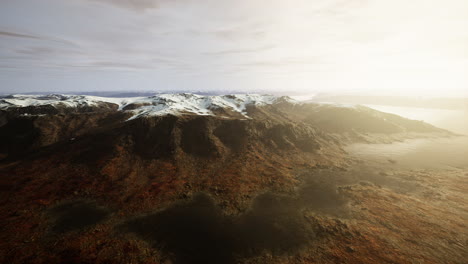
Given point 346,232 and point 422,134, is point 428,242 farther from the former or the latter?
point 422,134

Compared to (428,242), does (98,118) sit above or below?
above

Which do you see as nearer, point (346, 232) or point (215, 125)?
point (346, 232)

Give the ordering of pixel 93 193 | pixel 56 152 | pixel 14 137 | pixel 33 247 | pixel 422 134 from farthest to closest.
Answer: pixel 422 134 < pixel 14 137 < pixel 56 152 < pixel 93 193 < pixel 33 247

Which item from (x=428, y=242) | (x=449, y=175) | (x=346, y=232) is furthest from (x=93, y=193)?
(x=449, y=175)

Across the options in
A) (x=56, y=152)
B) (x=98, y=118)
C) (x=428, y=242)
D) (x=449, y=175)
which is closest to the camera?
(x=428, y=242)

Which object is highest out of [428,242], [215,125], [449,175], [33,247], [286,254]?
[215,125]

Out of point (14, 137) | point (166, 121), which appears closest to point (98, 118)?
point (14, 137)
